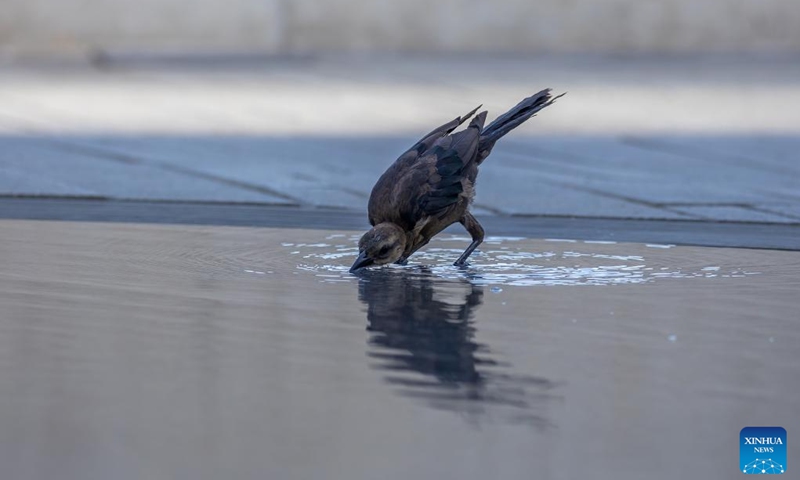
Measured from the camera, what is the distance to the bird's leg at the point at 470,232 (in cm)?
509

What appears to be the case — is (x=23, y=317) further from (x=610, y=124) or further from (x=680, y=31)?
(x=680, y=31)

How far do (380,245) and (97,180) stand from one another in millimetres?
2856

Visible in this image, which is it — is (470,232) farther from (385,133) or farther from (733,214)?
(385,133)

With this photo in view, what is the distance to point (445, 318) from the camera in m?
4.06

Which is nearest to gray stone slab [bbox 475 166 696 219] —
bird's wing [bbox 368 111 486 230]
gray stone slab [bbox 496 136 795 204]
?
gray stone slab [bbox 496 136 795 204]

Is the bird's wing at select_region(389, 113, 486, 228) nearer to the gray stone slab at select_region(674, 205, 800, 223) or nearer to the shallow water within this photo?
the shallow water

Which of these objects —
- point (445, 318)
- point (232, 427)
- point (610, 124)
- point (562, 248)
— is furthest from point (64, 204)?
point (610, 124)

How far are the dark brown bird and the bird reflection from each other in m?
0.11

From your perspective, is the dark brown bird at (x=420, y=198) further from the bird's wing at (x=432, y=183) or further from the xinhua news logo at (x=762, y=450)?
the xinhua news logo at (x=762, y=450)

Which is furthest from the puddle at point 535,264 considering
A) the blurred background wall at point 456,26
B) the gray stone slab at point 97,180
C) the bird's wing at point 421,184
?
the blurred background wall at point 456,26

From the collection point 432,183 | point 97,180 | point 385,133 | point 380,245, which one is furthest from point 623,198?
point 385,133

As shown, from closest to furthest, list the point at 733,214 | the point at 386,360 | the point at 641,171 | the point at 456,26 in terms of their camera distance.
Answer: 1. the point at 386,360
2. the point at 733,214
3. the point at 641,171
4. the point at 456,26

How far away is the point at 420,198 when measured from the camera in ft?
15.5

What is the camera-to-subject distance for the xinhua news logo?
268 centimetres
